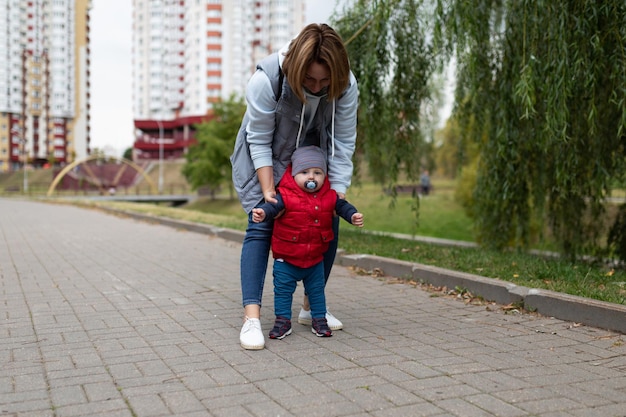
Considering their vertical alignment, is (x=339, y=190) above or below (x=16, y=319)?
above

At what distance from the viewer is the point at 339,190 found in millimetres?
4234

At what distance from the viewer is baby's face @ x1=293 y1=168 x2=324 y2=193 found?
397 centimetres

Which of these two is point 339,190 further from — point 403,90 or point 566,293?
point 403,90

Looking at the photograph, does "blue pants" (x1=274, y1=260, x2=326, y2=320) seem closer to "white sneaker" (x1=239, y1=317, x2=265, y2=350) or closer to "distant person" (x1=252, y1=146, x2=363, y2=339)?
"distant person" (x1=252, y1=146, x2=363, y2=339)

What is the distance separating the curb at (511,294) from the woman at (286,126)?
68.5 inches

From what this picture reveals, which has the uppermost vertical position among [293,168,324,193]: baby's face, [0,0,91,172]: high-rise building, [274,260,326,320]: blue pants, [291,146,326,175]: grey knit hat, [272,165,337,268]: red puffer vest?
[0,0,91,172]: high-rise building

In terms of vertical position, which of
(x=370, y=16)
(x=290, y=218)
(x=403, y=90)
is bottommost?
(x=290, y=218)

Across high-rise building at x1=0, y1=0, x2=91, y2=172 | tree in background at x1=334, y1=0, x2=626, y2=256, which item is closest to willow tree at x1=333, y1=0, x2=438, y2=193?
tree in background at x1=334, y1=0, x2=626, y2=256

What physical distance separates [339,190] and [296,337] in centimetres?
103

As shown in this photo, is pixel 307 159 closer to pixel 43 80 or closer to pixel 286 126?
pixel 286 126

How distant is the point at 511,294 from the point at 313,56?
2777mm

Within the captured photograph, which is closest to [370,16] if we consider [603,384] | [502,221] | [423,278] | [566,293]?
[502,221]

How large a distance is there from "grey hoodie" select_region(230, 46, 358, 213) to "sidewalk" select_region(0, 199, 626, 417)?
1.08 m

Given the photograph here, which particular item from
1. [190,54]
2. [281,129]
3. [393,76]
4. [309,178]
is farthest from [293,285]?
[190,54]
